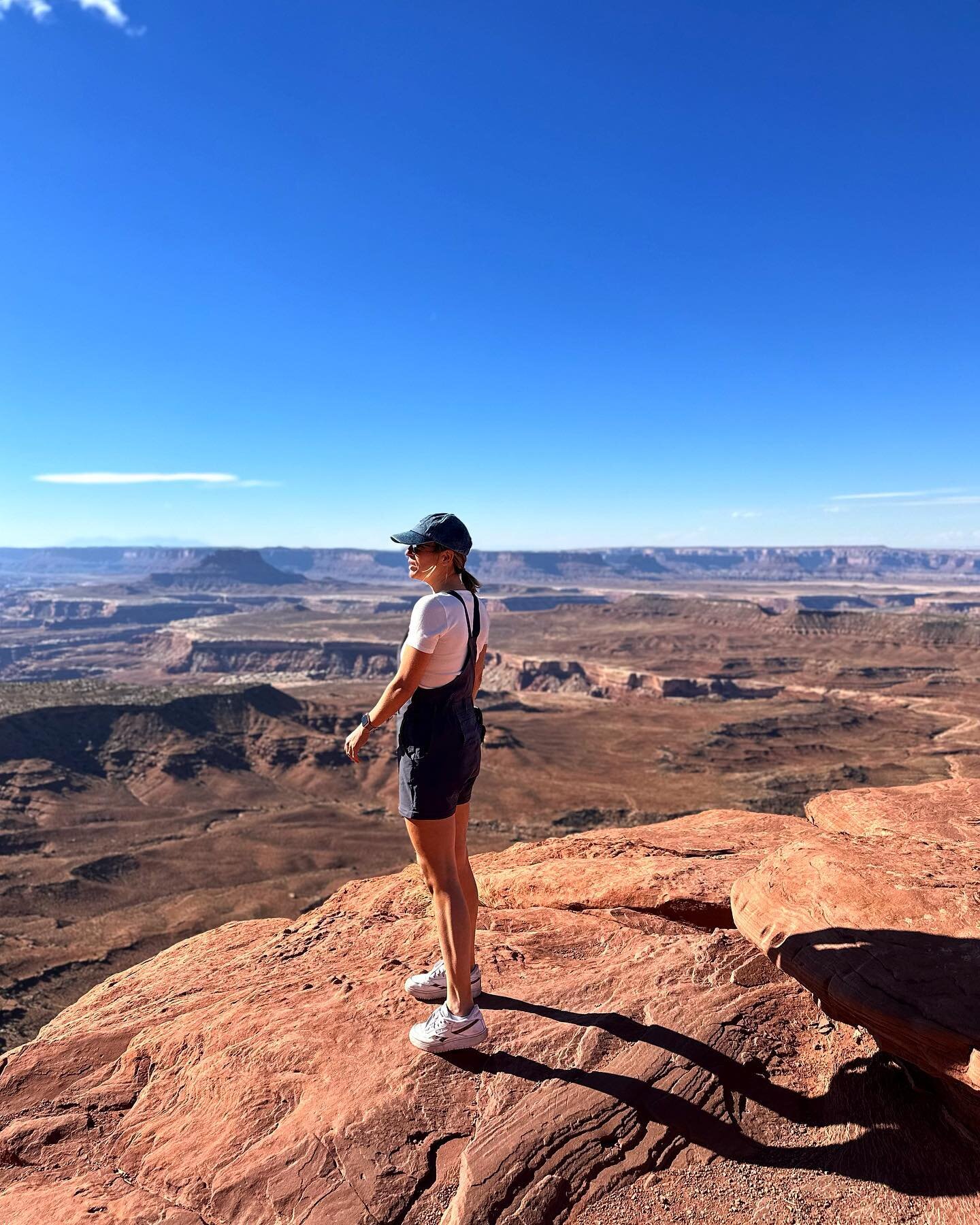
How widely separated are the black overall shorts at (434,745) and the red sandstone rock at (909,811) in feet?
18.7

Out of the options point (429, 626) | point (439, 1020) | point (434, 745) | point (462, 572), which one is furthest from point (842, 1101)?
point (462, 572)

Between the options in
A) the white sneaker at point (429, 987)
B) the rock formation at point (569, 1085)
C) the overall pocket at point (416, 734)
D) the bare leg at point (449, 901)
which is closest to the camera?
the rock formation at point (569, 1085)

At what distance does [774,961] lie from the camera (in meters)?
4.11

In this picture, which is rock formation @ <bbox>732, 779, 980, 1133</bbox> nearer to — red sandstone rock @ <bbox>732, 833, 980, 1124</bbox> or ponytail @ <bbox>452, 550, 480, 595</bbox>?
red sandstone rock @ <bbox>732, 833, 980, 1124</bbox>

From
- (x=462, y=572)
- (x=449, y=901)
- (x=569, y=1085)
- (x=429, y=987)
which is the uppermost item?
(x=462, y=572)

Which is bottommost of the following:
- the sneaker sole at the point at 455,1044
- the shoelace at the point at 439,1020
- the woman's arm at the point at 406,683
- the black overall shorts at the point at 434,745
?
the sneaker sole at the point at 455,1044

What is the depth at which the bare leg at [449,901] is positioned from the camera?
390 centimetres

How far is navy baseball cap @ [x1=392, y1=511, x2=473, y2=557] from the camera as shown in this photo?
154 inches

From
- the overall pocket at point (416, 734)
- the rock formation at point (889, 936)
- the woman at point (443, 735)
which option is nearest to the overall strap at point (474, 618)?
the woman at point (443, 735)

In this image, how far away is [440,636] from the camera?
3.60 meters

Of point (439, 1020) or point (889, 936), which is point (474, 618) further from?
point (889, 936)

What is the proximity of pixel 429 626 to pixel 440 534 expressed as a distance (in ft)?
2.12

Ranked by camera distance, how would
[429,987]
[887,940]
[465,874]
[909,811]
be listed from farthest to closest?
[909,811] < [429,987] < [465,874] < [887,940]

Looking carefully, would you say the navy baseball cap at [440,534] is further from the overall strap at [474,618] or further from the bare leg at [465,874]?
the bare leg at [465,874]
